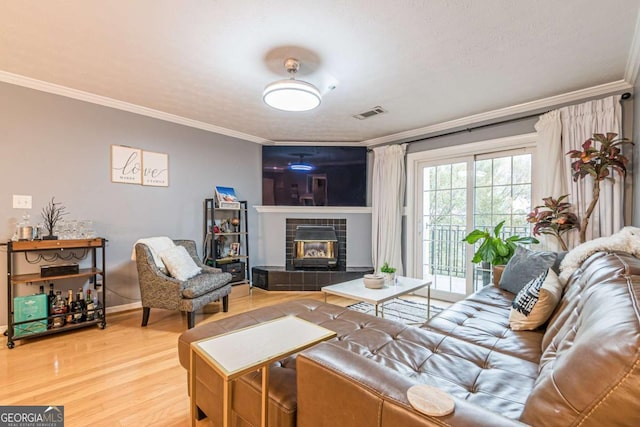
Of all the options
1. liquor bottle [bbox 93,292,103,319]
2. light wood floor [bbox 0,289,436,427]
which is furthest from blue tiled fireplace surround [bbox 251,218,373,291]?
liquor bottle [bbox 93,292,103,319]

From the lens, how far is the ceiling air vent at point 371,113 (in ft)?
11.3

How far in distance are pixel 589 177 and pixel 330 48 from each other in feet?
8.83

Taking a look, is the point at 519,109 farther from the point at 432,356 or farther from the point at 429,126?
the point at 432,356

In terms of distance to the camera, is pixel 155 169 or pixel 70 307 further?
pixel 155 169

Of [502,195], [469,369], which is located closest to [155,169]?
[469,369]

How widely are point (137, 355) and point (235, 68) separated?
98.5 inches

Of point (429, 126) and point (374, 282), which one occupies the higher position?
point (429, 126)

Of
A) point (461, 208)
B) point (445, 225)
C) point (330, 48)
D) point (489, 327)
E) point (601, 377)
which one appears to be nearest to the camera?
point (601, 377)

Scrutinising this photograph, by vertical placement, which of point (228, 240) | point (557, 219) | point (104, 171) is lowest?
point (228, 240)

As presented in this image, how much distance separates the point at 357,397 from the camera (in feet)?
2.81

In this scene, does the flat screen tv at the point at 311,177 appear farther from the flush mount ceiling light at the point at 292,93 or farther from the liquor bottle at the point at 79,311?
the liquor bottle at the point at 79,311

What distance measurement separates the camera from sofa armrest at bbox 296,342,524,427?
721 millimetres

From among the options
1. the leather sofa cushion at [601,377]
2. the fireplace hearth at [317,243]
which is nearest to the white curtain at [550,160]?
the leather sofa cushion at [601,377]

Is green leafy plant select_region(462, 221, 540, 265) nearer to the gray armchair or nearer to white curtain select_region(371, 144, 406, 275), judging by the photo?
white curtain select_region(371, 144, 406, 275)
